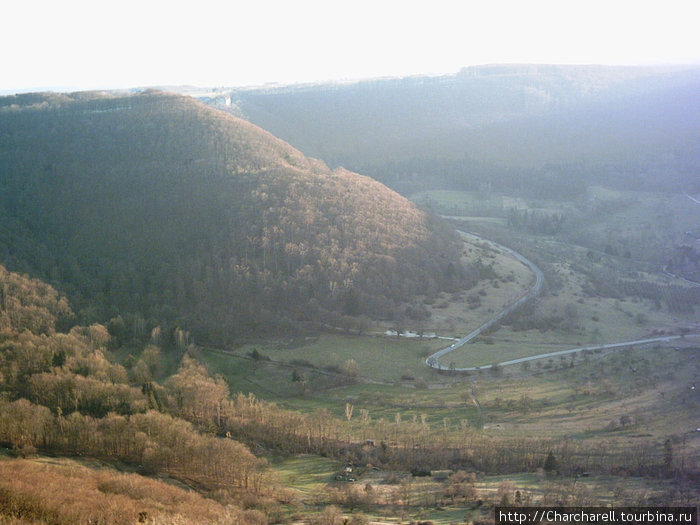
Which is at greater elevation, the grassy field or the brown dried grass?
the brown dried grass

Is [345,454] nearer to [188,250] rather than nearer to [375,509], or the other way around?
[375,509]

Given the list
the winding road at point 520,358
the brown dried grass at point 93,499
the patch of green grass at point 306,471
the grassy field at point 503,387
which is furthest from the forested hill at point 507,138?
the brown dried grass at point 93,499

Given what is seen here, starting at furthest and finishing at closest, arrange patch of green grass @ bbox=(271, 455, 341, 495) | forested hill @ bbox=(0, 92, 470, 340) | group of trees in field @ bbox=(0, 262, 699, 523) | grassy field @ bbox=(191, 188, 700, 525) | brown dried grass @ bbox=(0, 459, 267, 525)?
forested hill @ bbox=(0, 92, 470, 340), patch of green grass @ bbox=(271, 455, 341, 495), grassy field @ bbox=(191, 188, 700, 525), group of trees in field @ bbox=(0, 262, 699, 523), brown dried grass @ bbox=(0, 459, 267, 525)

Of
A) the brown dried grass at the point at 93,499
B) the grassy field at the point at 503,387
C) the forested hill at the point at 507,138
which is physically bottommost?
the grassy field at the point at 503,387

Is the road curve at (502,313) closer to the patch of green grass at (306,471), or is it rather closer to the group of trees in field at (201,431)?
the group of trees in field at (201,431)

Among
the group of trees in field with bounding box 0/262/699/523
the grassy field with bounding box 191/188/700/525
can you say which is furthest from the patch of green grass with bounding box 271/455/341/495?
the group of trees in field with bounding box 0/262/699/523

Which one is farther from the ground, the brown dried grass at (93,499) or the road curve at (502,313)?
the brown dried grass at (93,499)

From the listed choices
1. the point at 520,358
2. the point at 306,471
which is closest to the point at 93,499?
the point at 306,471

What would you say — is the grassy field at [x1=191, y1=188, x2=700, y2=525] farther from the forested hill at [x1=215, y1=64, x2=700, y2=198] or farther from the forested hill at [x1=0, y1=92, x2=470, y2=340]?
the forested hill at [x1=215, y1=64, x2=700, y2=198]
